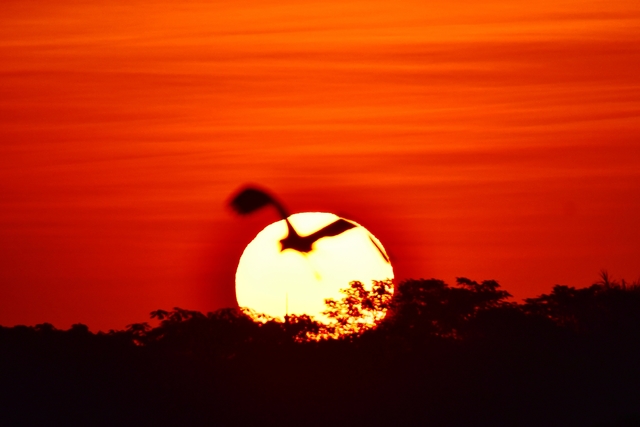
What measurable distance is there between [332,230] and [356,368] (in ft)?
20.8

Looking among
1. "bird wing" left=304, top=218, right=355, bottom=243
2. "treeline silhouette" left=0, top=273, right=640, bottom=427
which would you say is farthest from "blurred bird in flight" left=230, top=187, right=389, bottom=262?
"treeline silhouette" left=0, top=273, right=640, bottom=427

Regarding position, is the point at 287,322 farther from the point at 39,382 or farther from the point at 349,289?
the point at 39,382

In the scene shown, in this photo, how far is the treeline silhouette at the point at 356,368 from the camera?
1016 inches

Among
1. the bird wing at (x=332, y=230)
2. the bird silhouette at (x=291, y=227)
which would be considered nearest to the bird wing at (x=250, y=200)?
the bird silhouette at (x=291, y=227)

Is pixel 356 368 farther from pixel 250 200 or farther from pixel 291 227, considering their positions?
pixel 291 227

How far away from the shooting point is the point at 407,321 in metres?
28.6

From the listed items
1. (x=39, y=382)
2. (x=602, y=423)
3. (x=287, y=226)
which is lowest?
(x=602, y=423)

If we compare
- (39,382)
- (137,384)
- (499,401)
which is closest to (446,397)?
(499,401)

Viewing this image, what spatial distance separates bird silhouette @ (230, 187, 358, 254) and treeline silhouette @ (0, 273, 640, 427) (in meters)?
2.61

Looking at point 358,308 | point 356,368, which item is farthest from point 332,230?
point 356,368

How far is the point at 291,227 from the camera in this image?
33.6m

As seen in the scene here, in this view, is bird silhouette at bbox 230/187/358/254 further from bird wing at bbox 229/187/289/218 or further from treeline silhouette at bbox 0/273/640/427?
treeline silhouette at bbox 0/273/640/427

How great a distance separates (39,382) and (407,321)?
25.2 feet

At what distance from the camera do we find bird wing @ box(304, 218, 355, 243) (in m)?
32.5
